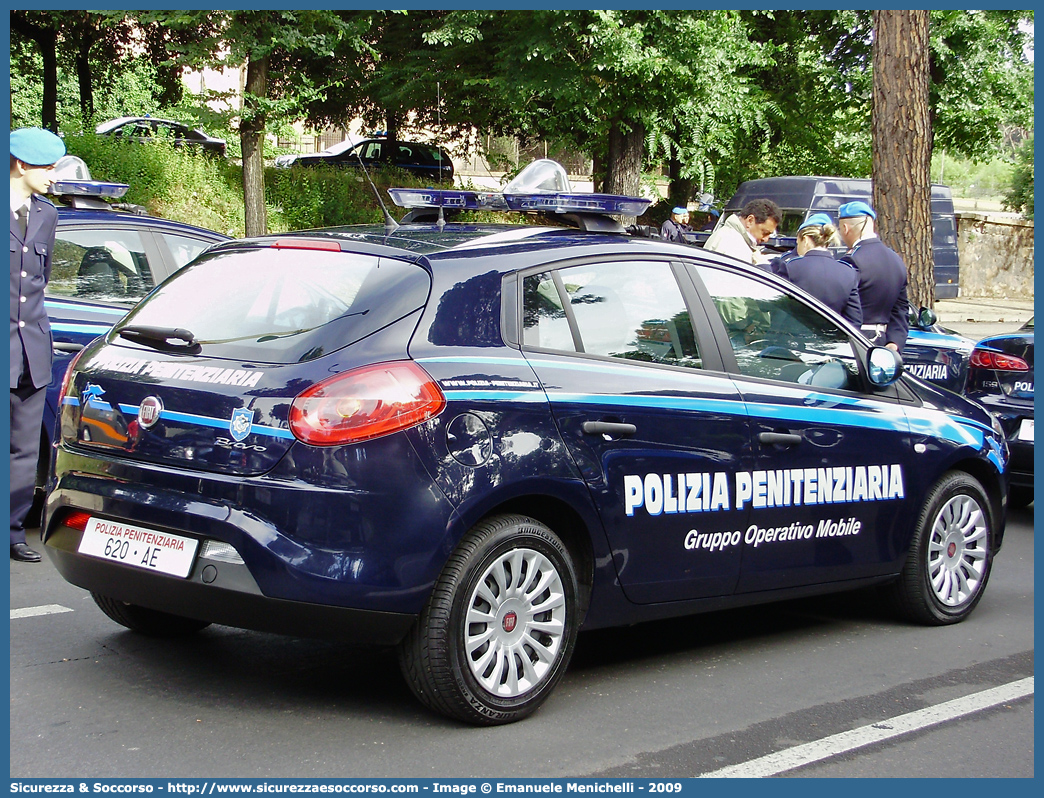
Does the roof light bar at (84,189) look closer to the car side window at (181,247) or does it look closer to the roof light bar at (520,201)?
the car side window at (181,247)

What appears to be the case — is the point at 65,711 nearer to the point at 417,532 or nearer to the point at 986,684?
the point at 417,532

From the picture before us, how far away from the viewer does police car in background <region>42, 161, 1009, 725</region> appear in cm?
371

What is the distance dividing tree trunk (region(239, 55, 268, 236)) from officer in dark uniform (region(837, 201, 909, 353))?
1220cm

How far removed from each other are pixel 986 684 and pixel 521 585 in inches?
77.9

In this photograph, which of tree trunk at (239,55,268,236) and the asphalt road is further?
tree trunk at (239,55,268,236)

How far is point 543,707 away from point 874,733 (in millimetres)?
1096

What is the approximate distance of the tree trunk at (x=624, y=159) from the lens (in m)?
21.1

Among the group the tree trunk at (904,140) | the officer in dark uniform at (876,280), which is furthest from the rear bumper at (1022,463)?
the tree trunk at (904,140)

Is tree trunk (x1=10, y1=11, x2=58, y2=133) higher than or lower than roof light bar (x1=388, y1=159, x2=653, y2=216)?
higher

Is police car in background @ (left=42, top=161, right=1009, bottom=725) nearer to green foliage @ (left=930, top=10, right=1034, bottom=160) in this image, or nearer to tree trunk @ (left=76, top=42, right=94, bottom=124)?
green foliage @ (left=930, top=10, right=1034, bottom=160)

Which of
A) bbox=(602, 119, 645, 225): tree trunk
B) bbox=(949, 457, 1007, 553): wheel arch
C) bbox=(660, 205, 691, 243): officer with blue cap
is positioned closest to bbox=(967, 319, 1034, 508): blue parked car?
bbox=(949, 457, 1007, 553): wheel arch

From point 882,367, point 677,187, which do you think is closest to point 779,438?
point 882,367

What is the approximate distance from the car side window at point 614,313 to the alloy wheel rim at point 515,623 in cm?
76

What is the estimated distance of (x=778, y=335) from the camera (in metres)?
5.08
